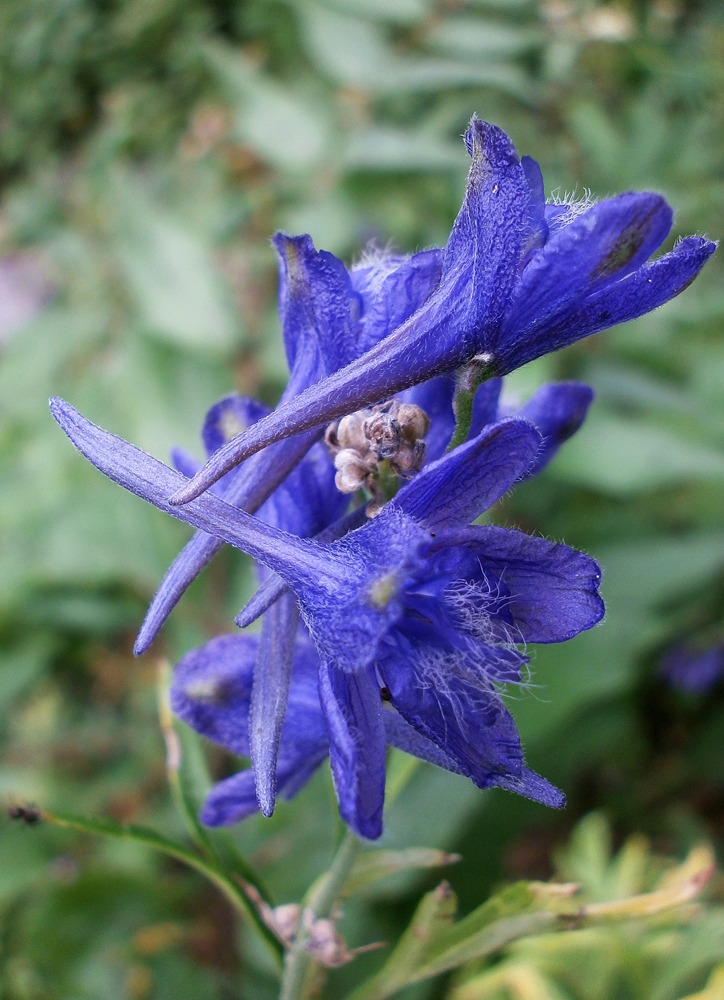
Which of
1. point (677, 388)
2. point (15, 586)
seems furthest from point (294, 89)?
point (15, 586)

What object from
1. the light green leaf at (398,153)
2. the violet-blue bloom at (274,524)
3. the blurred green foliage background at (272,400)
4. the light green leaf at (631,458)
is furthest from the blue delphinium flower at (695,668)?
the violet-blue bloom at (274,524)

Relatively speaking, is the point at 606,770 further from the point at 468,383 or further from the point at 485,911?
the point at 468,383

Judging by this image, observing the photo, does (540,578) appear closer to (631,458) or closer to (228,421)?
(228,421)

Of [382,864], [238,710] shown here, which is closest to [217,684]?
[238,710]

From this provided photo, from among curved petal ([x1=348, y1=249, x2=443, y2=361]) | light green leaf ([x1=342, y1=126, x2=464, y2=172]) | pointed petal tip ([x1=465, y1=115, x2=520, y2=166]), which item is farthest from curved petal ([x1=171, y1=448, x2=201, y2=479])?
light green leaf ([x1=342, y1=126, x2=464, y2=172])

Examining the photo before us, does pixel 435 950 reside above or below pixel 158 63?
below

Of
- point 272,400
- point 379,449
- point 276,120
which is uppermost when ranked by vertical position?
point 276,120

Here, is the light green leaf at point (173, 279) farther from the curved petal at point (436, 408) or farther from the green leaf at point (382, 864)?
the green leaf at point (382, 864)
